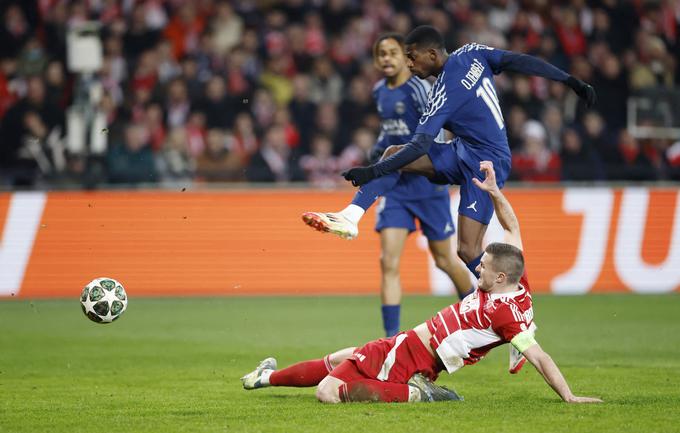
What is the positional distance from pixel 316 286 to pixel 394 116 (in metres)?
4.98

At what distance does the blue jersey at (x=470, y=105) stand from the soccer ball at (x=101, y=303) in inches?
99.8

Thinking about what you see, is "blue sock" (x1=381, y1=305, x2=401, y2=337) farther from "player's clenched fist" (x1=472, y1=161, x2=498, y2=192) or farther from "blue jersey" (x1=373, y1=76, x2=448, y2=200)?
"player's clenched fist" (x1=472, y1=161, x2=498, y2=192)

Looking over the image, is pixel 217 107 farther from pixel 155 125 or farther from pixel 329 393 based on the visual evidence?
pixel 329 393

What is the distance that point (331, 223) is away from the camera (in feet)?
24.8

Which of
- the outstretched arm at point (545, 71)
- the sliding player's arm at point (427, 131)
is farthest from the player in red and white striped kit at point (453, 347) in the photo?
the outstretched arm at point (545, 71)

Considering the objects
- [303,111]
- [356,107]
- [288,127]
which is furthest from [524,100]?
[288,127]

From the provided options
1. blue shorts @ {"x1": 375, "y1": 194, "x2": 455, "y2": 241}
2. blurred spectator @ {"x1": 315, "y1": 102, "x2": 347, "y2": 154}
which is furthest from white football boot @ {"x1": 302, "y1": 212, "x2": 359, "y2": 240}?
blurred spectator @ {"x1": 315, "y1": 102, "x2": 347, "y2": 154}

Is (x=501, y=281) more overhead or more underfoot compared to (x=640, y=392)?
more overhead

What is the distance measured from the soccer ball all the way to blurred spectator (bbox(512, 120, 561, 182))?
7.98 m

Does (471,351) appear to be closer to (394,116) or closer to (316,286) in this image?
(394,116)

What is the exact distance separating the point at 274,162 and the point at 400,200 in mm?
5706

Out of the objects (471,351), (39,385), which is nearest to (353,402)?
(471,351)

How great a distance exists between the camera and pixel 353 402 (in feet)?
22.6

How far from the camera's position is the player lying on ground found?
779 centimetres
